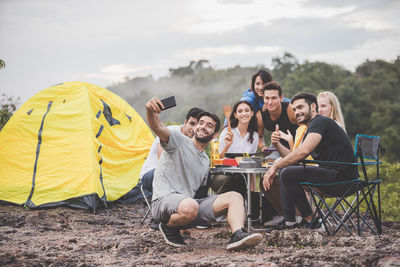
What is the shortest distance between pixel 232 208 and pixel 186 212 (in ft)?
1.14

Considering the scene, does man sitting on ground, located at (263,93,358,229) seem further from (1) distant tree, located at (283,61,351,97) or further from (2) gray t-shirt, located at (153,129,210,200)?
(1) distant tree, located at (283,61,351,97)

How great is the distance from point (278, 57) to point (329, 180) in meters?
23.3

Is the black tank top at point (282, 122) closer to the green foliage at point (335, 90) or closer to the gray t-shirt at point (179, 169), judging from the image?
the gray t-shirt at point (179, 169)

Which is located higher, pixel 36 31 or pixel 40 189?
pixel 36 31

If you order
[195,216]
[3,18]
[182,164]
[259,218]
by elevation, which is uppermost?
[3,18]

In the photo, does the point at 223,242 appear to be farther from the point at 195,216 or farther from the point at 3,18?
the point at 3,18

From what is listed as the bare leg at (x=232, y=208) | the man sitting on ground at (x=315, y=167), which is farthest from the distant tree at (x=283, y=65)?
the bare leg at (x=232, y=208)

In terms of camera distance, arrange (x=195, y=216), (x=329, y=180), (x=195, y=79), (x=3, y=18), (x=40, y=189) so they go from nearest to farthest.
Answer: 1. (x=195, y=216)
2. (x=329, y=180)
3. (x=40, y=189)
4. (x=3, y=18)
5. (x=195, y=79)

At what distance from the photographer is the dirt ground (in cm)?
263

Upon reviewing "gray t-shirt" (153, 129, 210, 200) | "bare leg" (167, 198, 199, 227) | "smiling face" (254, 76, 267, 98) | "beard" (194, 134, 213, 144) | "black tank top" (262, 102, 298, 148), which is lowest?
"bare leg" (167, 198, 199, 227)

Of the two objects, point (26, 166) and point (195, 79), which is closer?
point (26, 166)

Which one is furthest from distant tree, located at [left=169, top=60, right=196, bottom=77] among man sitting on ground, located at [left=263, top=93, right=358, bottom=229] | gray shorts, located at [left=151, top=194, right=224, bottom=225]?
gray shorts, located at [left=151, top=194, right=224, bottom=225]

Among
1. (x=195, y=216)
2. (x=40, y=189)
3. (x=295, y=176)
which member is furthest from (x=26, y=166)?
(x=295, y=176)

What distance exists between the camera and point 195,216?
Result: 3150 millimetres
